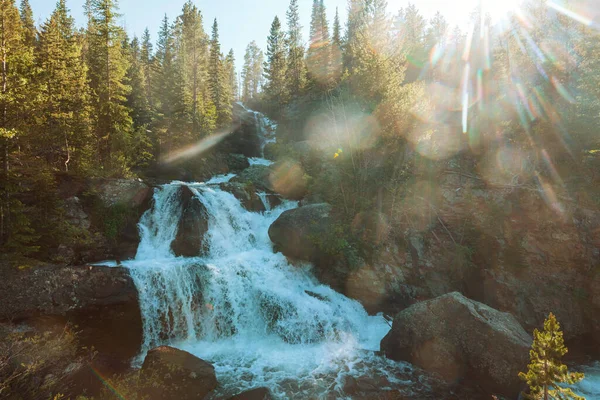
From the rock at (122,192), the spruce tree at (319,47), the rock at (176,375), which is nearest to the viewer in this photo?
the rock at (176,375)

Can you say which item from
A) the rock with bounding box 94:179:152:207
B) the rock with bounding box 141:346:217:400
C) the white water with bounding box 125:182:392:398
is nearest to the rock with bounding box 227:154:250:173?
the rock with bounding box 94:179:152:207

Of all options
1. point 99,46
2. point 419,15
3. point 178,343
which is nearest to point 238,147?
point 99,46

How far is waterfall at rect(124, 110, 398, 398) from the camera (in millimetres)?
11172

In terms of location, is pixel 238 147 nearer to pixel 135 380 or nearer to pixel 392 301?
pixel 392 301

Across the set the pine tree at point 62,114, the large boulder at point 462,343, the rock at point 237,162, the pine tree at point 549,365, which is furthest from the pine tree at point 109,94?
the pine tree at point 549,365

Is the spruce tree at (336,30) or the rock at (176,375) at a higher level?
the spruce tree at (336,30)

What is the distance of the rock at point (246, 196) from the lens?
68.9 ft

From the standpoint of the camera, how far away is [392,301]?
53.1 ft

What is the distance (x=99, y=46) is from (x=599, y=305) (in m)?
36.6

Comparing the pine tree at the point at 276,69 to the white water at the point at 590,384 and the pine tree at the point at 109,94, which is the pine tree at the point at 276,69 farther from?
the white water at the point at 590,384

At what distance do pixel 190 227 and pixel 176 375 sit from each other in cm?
899

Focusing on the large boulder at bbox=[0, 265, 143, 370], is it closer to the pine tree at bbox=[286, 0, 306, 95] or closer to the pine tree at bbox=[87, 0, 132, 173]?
the pine tree at bbox=[87, 0, 132, 173]

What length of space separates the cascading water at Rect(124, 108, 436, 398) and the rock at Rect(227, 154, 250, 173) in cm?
1605

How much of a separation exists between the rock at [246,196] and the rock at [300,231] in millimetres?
3444
